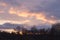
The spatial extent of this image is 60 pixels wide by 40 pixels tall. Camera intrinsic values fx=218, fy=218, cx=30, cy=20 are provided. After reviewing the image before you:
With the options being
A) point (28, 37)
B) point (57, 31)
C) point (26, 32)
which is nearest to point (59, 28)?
point (57, 31)

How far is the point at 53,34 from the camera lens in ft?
100.0

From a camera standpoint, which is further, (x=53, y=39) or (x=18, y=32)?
(x=18, y=32)

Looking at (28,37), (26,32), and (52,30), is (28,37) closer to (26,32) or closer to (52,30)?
(26,32)

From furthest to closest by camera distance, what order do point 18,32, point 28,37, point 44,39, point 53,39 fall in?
point 18,32 < point 28,37 < point 44,39 < point 53,39

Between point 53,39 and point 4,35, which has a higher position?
point 4,35

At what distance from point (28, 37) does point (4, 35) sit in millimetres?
4558

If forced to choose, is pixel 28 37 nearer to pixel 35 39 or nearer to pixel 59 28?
pixel 35 39

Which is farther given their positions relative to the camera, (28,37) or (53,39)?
(28,37)

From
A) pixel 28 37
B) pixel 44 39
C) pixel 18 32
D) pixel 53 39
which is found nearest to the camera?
pixel 53 39

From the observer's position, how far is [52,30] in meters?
31.2

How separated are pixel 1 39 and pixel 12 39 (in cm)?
177

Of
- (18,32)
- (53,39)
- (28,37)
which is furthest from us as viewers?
(18,32)

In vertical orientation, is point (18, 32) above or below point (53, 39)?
above

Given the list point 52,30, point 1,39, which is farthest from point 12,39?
point 52,30
